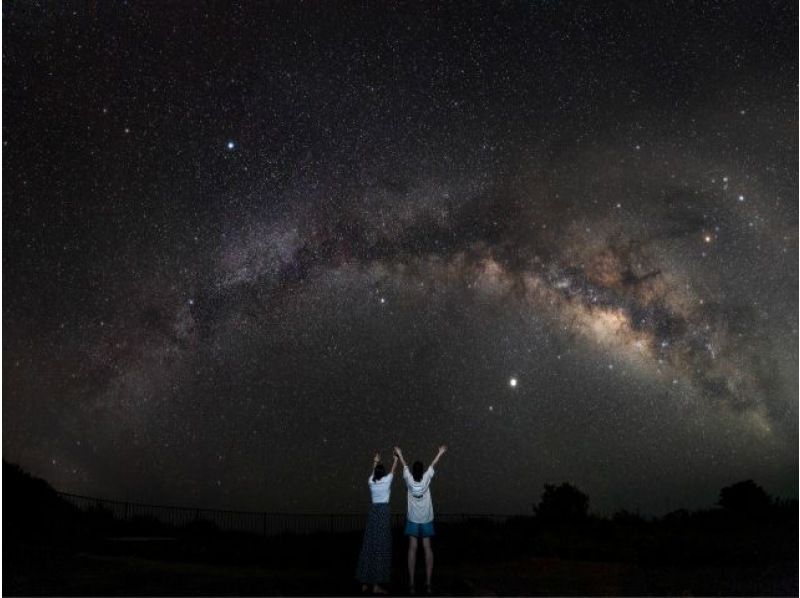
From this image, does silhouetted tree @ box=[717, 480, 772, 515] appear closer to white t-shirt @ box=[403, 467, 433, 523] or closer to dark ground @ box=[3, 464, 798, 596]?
dark ground @ box=[3, 464, 798, 596]

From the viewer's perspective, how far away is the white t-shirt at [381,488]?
35.7 ft

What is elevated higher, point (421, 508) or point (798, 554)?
point (421, 508)

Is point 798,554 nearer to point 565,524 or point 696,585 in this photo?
point 696,585

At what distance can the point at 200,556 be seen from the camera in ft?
52.3

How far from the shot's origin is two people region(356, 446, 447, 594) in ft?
35.8

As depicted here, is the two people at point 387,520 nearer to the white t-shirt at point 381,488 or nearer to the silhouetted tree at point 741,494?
the white t-shirt at point 381,488

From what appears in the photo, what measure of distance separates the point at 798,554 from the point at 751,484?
955 inches

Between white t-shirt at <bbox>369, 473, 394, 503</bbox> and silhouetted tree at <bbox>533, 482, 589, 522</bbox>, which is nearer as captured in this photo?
white t-shirt at <bbox>369, 473, 394, 503</bbox>

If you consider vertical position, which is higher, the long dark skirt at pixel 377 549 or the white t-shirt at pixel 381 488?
the white t-shirt at pixel 381 488

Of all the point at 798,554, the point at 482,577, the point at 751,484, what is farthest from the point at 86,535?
the point at 751,484

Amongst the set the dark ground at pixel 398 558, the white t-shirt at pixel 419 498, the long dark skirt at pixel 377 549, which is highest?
the white t-shirt at pixel 419 498

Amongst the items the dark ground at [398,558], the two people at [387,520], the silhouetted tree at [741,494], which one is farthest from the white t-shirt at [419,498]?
the silhouetted tree at [741,494]

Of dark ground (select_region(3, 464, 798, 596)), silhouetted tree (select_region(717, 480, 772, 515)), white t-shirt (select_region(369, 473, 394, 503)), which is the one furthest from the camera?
silhouetted tree (select_region(717, 480, 772, 515))

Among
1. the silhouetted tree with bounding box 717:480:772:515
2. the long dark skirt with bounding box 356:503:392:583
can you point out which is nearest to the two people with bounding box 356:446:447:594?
the long dark skirt with bounding box 356:503:392:583
